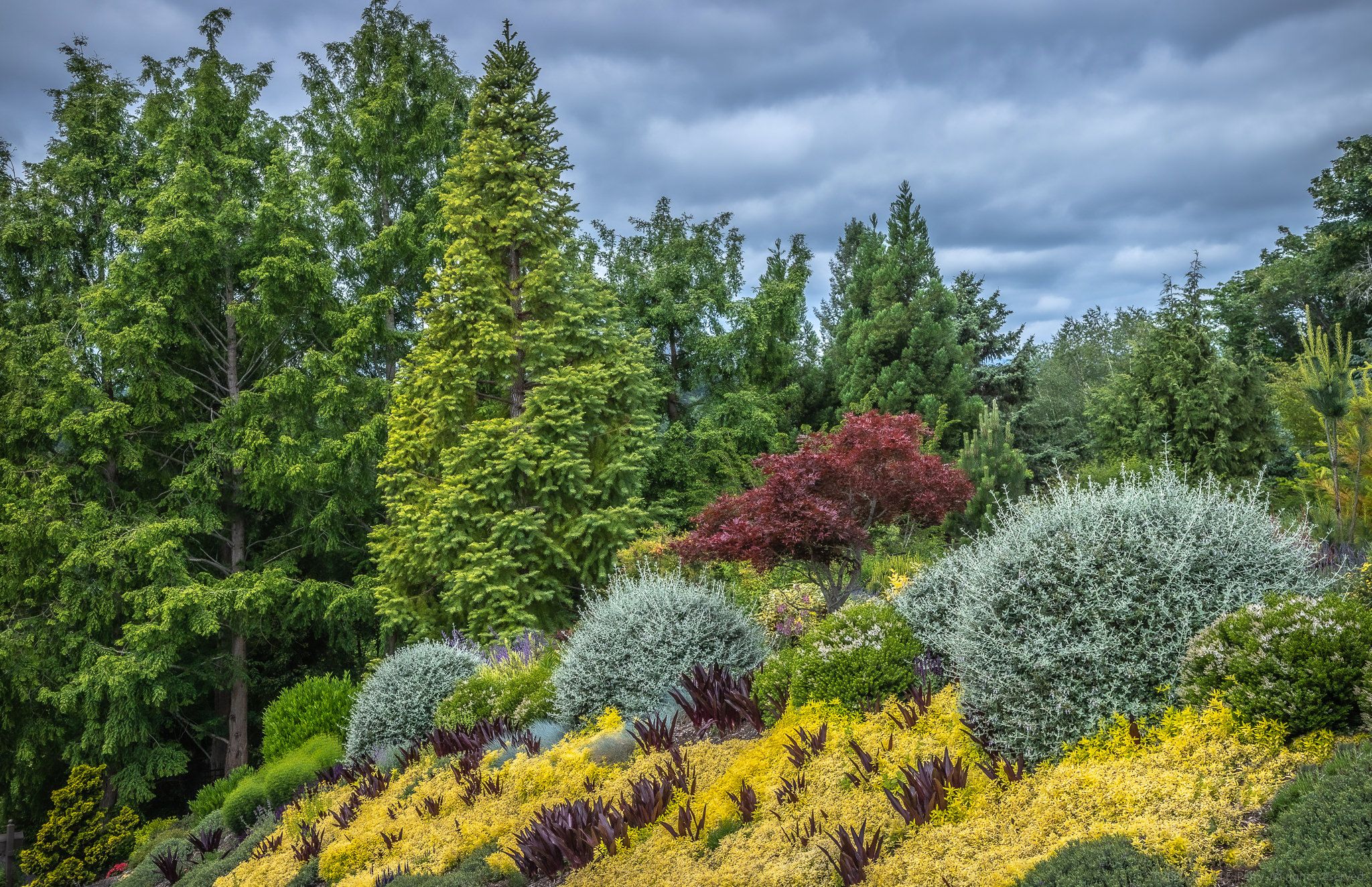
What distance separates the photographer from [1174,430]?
45.1 feet

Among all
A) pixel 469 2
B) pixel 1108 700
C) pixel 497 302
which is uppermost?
pixel 469 2

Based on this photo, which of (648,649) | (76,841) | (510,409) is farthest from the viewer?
(510,409)

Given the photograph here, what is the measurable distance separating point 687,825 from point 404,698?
5.24 metres

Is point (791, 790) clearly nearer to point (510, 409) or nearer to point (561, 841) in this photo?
point (561, 841)

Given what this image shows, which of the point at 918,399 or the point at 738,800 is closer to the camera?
the point at 738,800

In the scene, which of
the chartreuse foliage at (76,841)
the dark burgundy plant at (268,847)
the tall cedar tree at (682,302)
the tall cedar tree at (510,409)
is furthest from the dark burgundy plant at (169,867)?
the tall cedar tree at (682,302)

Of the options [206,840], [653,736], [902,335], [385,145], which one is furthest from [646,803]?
[902,335]

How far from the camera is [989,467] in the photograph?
12945mm

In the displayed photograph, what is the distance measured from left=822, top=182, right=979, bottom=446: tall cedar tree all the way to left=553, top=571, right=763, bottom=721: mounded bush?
11.2m

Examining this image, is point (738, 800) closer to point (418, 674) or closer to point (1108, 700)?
point (1108, 700)

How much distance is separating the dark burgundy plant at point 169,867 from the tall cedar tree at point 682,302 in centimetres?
1071

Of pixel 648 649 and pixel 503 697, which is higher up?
pixel 648 649

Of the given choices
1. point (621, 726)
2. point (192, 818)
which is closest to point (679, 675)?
point (621, 726)

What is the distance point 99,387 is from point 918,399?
15.4 m
